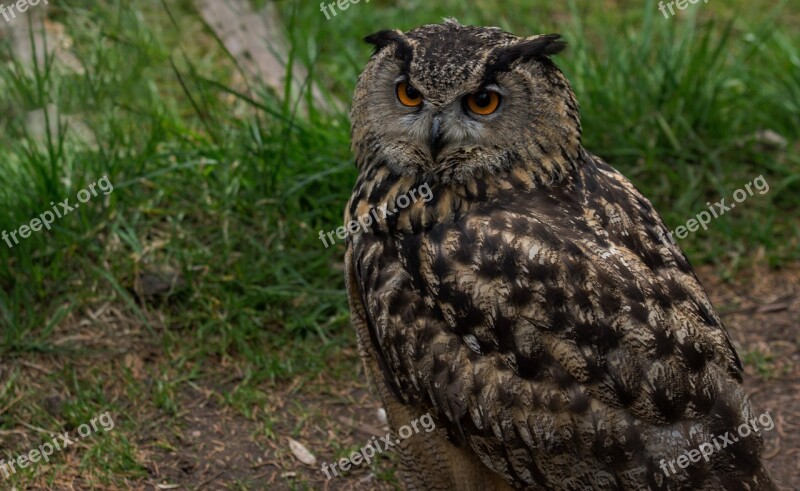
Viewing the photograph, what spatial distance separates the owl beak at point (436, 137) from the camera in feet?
10.3

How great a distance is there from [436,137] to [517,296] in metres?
0.57

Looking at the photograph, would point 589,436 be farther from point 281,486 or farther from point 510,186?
point 281,486

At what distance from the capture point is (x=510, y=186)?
3.22m

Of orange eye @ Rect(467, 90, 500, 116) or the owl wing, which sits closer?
the owl wing

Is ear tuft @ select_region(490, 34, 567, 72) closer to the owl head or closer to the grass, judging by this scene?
the owl head

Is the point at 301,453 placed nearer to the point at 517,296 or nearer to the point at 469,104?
the point at 517,296

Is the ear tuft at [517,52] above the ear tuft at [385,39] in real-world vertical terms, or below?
below

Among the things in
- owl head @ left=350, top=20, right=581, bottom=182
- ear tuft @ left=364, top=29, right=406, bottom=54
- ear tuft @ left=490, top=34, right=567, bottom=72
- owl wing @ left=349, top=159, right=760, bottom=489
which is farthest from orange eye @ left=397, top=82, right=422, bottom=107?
owl wing @ left=349, top=159, right=760, bottom=489

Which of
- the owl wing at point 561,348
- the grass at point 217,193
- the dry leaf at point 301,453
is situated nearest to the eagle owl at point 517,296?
the owl wing at point 561,348

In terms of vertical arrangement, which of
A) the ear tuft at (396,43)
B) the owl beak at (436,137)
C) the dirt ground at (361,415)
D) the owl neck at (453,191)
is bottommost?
the dirt ground at (361,415)

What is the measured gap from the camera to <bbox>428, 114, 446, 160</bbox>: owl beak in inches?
123

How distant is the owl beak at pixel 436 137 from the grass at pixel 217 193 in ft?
5.13

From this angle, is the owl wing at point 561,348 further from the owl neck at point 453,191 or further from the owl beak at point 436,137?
the owl beak at point 436,137

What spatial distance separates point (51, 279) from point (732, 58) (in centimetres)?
404
